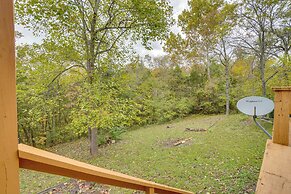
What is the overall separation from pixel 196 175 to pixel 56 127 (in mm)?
8161

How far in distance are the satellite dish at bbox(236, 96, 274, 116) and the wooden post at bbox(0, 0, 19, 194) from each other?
10.7ft

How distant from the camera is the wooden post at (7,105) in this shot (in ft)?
1.48

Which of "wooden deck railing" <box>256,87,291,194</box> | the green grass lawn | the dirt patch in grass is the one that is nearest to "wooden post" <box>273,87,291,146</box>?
"wooden deck railing" <box>256,87,291,194</box>

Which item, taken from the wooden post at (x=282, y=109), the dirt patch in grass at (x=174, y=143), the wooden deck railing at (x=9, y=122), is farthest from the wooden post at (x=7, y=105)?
the dirt patch in grass at (x=174, y=143)

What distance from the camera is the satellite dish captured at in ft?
9.93

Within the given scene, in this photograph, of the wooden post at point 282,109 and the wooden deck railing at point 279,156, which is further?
the wooden post at point 282,109

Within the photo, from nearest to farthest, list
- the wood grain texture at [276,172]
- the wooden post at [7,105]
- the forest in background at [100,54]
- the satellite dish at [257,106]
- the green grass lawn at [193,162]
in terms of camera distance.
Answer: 1. the wooden post at [7,105]
2. the wood grain texture at [276,172]
3. the satellite dish at [257,106]
4. the green grass lawn at [193,162]
5. the forest in background at [100,54]

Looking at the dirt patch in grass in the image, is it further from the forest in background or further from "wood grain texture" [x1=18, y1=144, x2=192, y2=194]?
"wood grain texture" [x1=18, y1=144, x2=192, y2=194]

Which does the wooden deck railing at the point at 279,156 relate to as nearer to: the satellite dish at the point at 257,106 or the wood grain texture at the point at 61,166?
the satellite dish at the point at 257,106

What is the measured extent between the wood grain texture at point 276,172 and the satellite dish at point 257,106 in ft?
3.14

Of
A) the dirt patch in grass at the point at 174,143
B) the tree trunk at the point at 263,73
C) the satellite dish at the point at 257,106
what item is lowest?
the dirt patch in grass at the point at 174,143

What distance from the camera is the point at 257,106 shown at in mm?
3074

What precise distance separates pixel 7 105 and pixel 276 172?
2348 millimetres

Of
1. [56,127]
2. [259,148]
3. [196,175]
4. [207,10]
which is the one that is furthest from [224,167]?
[207,10]
